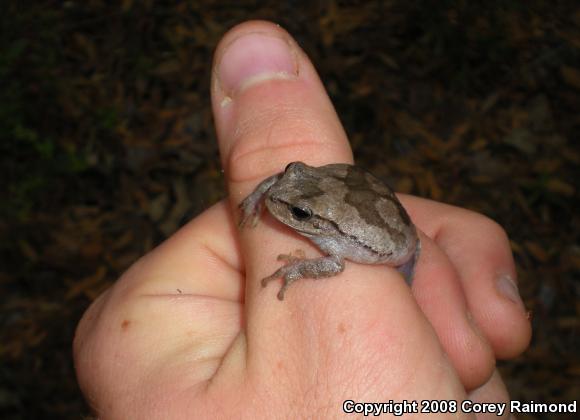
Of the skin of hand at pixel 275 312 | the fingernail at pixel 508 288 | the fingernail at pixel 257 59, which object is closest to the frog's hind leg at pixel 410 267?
the skin of hand at pixel 275 312

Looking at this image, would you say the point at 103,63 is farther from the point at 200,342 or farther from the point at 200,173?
the point at 200,342

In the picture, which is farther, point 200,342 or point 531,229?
point 531,229

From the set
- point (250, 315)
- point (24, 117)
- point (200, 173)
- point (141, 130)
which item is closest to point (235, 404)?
point (250, 315)

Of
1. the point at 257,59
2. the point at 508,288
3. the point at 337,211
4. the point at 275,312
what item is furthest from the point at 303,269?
the point at 508,288

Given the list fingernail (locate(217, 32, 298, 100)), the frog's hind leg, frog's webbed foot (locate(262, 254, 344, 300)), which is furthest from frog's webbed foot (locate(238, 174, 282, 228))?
the frog's hind leg

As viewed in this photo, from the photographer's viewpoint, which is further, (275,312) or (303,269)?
(303,269)

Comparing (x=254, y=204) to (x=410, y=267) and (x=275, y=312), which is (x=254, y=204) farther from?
(x=410, y=267)

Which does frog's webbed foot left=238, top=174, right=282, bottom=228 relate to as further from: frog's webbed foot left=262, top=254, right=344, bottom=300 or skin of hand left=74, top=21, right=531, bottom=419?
frog's webbed foot left=262, top=254, right=344, bottom=300
